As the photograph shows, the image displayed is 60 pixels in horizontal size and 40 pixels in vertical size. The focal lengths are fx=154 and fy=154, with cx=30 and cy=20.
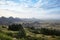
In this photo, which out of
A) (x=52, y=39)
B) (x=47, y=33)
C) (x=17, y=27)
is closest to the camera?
(x=17, y=27)

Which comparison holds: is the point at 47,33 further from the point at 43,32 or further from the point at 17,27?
the point at 17,27

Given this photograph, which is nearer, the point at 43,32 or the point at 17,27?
the point at 17,27

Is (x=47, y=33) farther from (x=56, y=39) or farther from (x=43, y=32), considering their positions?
(x=56, y=39)

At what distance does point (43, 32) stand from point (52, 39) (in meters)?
15.9

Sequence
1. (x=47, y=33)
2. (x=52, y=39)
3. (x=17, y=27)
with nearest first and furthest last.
A: (x=17, y=27)
(x=52, y=39)
(x=47, y=33)

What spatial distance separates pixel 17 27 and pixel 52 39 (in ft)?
60.9

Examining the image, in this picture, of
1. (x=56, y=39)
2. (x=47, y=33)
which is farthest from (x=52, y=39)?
(x=47, y=33)

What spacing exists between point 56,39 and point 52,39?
215cm

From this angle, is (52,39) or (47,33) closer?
(52,39)

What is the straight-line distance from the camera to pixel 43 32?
90.7 metres

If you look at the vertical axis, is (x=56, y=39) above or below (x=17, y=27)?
below

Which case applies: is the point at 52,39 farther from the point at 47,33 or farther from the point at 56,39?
the point at 47,33

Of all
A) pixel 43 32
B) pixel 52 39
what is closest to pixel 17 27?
pixel 52 39

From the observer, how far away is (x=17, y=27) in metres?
70.1
